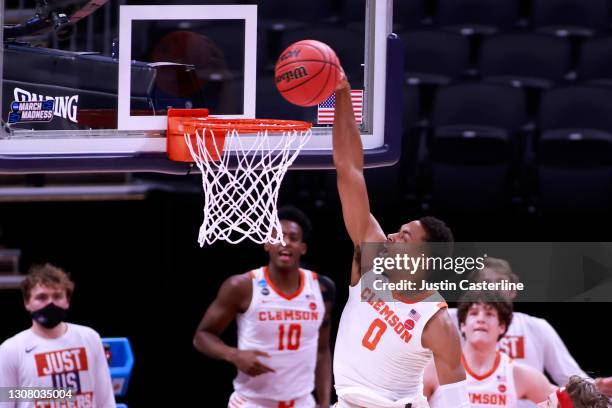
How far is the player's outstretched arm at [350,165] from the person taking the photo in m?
4.46

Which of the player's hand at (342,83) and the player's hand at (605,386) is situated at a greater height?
the player's hand at (342,83)

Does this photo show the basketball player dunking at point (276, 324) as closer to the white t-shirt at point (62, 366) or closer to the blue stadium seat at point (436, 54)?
the white t-shirt at point (62, 366)

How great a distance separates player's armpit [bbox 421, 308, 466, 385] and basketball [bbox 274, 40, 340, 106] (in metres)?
1.01

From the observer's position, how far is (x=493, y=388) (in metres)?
5.64

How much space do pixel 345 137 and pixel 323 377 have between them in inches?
94.4

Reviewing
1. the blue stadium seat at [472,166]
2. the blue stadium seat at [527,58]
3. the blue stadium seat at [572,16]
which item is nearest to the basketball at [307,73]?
the blue stadium seat at [472,166]

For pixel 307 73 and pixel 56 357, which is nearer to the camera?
pixel 307 73

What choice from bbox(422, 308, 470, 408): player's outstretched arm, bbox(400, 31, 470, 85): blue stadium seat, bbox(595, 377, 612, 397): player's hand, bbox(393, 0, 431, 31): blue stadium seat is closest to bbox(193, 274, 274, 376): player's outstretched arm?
bbox(422, 308, 470, 408): player's outstretched arm

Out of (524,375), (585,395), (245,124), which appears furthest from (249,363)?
(585,395)

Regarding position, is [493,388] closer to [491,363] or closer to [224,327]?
[491,363]

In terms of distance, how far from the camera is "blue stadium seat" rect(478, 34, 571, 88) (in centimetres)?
804

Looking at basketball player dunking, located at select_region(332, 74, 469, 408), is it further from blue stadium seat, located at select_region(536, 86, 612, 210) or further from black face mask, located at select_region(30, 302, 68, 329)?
blue stadium seat, located at select_region(536, 86, 612, 210)

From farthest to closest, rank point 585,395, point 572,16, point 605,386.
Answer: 1. point 572,16
2. point 605,386
3. point 585,395

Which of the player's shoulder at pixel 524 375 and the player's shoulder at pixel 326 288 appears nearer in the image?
the player's shoulder at pixel 524 375
